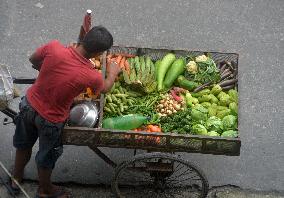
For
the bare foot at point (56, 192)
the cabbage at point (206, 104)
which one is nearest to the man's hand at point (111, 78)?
the cabbage at point (206, 104)

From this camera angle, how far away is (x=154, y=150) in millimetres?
5207

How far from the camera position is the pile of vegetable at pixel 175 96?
5.33 meters

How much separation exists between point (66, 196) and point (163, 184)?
101cm

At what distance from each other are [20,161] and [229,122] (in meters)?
2.10

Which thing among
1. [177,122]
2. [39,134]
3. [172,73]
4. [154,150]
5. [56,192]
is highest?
[172,73]

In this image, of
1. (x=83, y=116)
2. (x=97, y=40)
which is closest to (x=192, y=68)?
(x=83, y=116)

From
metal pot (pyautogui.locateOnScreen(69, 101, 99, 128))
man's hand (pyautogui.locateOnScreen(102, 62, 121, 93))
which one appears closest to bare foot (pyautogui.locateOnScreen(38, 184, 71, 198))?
metal pot (pyautogui.locateOnScreen(69, 101, 99, 128))

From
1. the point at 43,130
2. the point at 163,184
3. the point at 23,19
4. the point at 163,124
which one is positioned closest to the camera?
the point at 43,130

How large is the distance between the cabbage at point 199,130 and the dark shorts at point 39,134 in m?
1.26

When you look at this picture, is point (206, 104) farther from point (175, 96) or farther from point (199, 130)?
point (199, 130)

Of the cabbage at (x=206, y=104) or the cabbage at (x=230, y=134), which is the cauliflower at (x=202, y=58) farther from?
the cabbage at (x=230, y=134)

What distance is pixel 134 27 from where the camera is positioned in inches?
299

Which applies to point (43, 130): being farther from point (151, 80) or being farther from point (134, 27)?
point (134, 27)

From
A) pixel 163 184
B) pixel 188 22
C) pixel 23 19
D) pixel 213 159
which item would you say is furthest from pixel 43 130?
pixel 188 22
